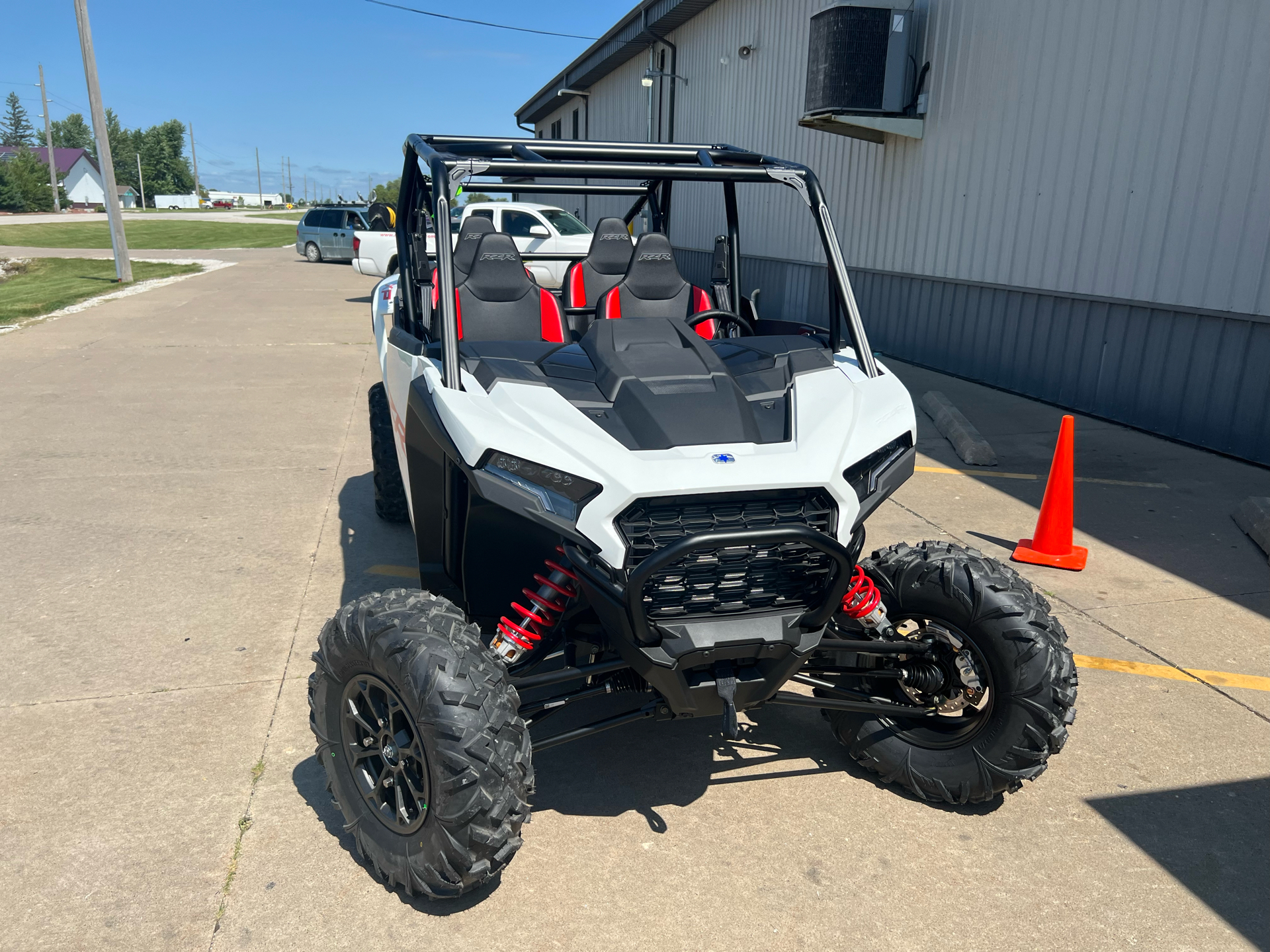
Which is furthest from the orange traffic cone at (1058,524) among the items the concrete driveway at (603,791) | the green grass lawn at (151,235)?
the green grass lawn at (151,235)

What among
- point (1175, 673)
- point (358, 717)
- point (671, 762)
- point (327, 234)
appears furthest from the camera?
point (327, 234)

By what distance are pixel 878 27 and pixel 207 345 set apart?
966 centimetres

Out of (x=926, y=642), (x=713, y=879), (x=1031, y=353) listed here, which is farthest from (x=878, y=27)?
(x=713, y=879)

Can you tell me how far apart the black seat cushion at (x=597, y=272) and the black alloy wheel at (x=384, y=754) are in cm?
279

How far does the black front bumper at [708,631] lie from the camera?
8.72ft

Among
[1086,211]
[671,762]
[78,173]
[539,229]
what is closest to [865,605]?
[671,762]

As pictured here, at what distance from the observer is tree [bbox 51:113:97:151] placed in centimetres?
17962

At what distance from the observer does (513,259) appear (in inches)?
188

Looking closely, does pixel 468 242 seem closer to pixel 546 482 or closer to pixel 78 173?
pixel 546 482

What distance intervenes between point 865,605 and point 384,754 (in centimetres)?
161

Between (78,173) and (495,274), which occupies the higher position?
(495,274)

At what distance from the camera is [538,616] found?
313 centimetres

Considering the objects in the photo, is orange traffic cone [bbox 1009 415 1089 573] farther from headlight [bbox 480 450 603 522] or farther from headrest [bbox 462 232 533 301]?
headlight [bbox 480 450 603 522]

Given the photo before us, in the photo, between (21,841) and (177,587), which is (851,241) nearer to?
(177,587)
